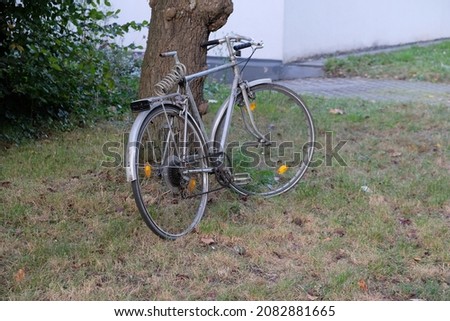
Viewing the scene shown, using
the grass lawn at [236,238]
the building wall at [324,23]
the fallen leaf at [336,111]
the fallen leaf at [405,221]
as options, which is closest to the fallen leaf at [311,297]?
the grass lawn at [236,238]

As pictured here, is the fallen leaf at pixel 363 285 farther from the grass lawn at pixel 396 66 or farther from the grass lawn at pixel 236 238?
the grass lawn at pixel 396 66

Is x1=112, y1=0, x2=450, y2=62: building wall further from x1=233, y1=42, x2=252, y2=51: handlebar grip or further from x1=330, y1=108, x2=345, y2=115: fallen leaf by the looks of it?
x1=233, y1=42, x2=252, y2=51: handlebar grip

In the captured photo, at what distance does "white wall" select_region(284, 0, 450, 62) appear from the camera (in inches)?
416

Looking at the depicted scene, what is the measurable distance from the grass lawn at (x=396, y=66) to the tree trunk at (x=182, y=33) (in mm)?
6125

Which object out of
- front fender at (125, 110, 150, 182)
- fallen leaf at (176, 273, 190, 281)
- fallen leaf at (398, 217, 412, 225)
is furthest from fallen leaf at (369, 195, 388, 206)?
front fender at (125, 110, 150, 182)

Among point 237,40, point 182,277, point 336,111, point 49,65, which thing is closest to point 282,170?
point 237,40

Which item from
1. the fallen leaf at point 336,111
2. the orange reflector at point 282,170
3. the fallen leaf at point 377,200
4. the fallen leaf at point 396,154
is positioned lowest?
the fallen leaf at point 377,200

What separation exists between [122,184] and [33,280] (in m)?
1.48

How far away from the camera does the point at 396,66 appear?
1116cm

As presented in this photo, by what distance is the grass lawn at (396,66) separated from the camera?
10.7 m

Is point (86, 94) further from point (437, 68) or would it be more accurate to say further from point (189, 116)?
point (437, 68)

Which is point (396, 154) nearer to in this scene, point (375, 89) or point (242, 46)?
point (242, 46)

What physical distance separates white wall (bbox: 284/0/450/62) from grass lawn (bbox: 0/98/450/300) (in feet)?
16.3
